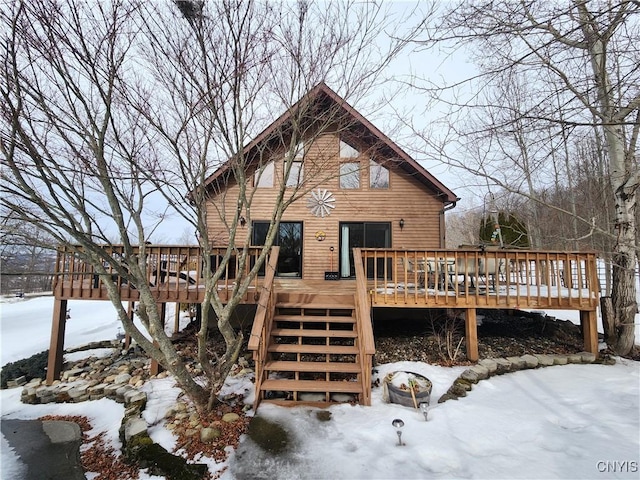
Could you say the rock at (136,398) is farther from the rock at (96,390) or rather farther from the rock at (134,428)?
the rock at (96,390)

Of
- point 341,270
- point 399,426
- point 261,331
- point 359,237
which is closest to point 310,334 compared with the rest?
point 261,331

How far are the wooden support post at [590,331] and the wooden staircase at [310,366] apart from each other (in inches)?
158

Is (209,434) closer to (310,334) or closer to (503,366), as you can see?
(310,334)

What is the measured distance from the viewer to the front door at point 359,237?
8.38 m

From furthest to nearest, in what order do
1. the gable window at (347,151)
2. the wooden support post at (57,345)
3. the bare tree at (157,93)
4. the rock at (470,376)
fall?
the gable window at (347,151)
the wooden support post at (57,345)
the rock at (470,376)
the bare tree at (157,93)

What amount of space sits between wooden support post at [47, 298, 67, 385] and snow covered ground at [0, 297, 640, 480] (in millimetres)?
1015

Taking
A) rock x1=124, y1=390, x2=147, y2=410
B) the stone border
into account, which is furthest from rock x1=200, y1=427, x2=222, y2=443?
the stone border

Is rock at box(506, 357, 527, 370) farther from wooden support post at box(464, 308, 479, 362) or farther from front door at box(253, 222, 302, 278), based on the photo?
front door at box(253, 222, 302, 278)

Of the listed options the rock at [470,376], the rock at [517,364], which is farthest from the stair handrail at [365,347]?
the rock at [517,364]

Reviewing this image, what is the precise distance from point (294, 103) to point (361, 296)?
2.96 metres

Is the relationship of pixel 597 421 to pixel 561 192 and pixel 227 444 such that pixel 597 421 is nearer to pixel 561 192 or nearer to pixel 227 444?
pixel 227 444

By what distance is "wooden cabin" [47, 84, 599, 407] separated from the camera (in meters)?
4.22

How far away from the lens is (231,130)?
4.15m

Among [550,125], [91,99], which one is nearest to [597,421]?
[550,125]
